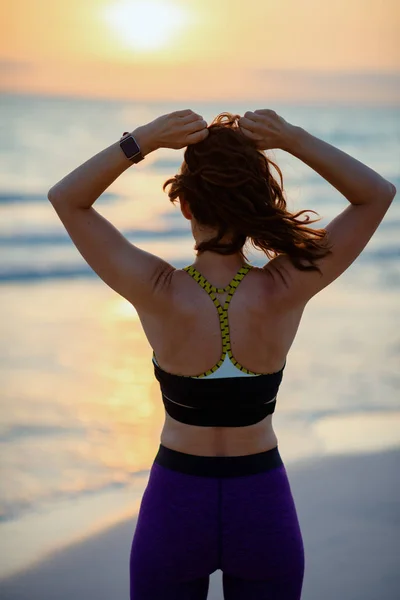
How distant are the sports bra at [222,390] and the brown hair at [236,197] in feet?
0.35

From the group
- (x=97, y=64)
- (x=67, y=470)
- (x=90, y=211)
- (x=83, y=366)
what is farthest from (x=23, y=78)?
(x=90, y=211)

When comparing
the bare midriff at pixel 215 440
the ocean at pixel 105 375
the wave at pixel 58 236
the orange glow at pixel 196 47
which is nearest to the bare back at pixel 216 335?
the bare midriff at pixel 215 440

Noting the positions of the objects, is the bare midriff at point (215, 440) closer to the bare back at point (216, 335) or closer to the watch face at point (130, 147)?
the bare back at point (216, 335)

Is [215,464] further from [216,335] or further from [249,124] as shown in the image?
[249,124]

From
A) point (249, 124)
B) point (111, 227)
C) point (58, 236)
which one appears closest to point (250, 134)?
point (249, 124)

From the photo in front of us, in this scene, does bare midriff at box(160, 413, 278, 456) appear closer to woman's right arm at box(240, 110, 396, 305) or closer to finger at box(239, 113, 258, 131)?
woman's right arm at box(240, 110, 396, 305)

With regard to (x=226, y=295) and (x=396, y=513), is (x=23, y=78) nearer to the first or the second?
(x=396, y=513)

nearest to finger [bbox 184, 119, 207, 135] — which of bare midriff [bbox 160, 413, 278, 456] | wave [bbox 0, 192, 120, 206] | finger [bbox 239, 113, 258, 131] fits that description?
finger [bbox 239, 113, 258, 131]

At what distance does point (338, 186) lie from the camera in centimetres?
252

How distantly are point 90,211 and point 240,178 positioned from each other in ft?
1.29

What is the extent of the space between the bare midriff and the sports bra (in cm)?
2

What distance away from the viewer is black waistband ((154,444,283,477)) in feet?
8.07

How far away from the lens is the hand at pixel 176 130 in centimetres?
237

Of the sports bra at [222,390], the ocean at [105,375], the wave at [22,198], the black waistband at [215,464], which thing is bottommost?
the black waistband at [215,464]
